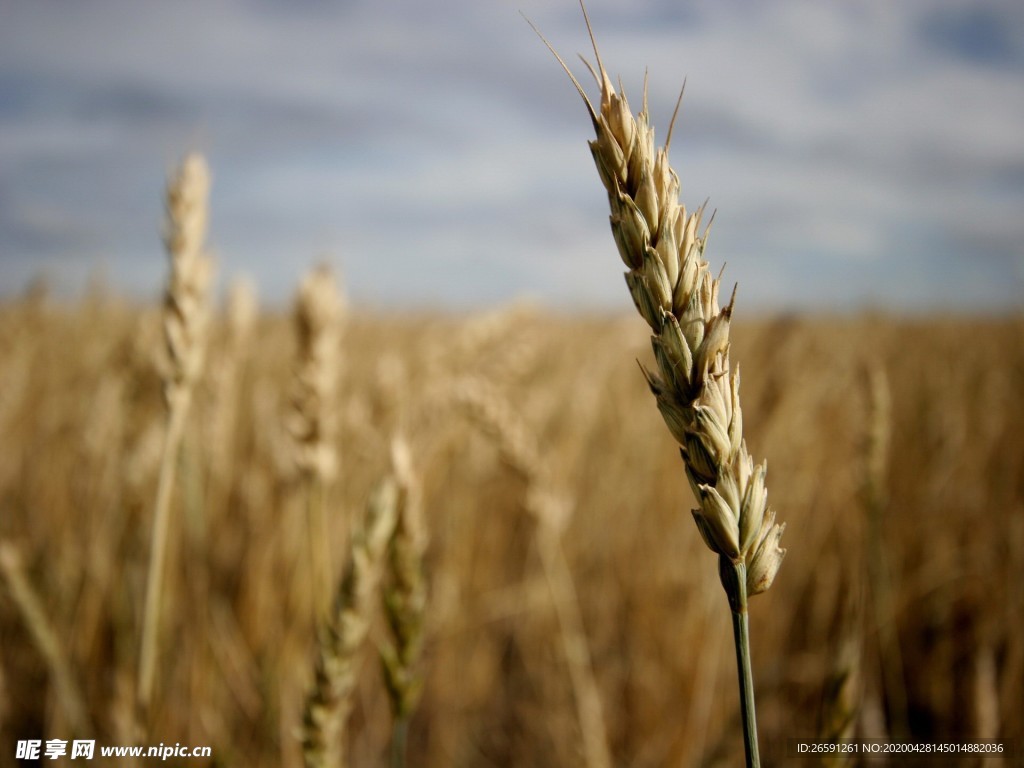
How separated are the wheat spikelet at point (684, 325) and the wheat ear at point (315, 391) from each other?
2.89ft

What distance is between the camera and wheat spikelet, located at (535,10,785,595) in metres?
0.37

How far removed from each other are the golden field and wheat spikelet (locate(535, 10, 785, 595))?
77cm

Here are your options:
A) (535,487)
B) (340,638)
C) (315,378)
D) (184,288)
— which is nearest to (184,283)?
(184,288)

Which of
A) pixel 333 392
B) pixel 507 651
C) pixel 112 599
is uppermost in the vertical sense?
pixel 333 392

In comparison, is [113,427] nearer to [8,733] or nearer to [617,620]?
[8,733]

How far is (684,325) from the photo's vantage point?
1.23ft

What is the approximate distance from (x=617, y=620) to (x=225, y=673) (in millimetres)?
1187

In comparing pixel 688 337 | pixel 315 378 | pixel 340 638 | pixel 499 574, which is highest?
pixel 315 378

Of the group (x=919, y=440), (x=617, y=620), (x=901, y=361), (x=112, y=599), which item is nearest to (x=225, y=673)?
(x=112, y=599)

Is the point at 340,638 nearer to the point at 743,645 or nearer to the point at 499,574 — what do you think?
the point at 743,645

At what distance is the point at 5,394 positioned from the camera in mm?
2182

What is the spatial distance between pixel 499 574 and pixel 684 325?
2.07m

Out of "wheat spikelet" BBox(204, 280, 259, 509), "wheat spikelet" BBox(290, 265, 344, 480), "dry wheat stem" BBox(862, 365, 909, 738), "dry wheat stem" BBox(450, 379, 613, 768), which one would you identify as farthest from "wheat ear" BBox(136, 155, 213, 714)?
"dry wheat stem" BBox(862, 365, 909, 738)

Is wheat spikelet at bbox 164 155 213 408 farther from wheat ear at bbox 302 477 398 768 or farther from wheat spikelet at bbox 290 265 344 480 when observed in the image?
wheat ear at bbox 302 477 398 768
